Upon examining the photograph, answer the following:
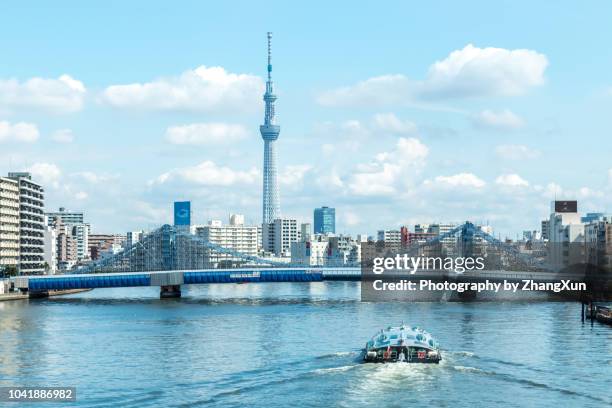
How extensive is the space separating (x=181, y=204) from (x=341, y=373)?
140 m

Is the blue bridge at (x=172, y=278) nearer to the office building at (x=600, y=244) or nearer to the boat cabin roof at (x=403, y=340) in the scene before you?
the office building at (x=600, y=244)

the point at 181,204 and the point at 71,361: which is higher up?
the point at 181,204

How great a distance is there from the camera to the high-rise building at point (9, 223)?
168 meters

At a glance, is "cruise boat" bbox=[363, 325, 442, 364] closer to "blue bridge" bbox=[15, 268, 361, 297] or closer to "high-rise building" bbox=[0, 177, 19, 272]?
"blue bridge" bbox=[15, 268, 361, 297]

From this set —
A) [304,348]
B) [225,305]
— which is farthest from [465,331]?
[225,305]

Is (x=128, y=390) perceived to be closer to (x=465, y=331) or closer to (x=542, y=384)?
(x=542, y=384)

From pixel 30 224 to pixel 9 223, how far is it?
11.3 meters

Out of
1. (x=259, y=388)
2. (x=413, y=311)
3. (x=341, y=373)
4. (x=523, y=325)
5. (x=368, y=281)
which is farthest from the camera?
(x=368, y=281)

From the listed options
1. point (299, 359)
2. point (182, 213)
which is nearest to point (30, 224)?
point (182, 213)

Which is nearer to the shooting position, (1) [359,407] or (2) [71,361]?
(1) [359,407]

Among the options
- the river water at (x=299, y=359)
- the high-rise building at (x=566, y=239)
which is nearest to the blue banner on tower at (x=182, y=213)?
the high-rise building at (x=566, y=239)

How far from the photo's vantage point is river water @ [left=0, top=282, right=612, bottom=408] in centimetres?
4956

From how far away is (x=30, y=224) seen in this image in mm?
182750

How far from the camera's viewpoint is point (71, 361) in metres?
65.2
